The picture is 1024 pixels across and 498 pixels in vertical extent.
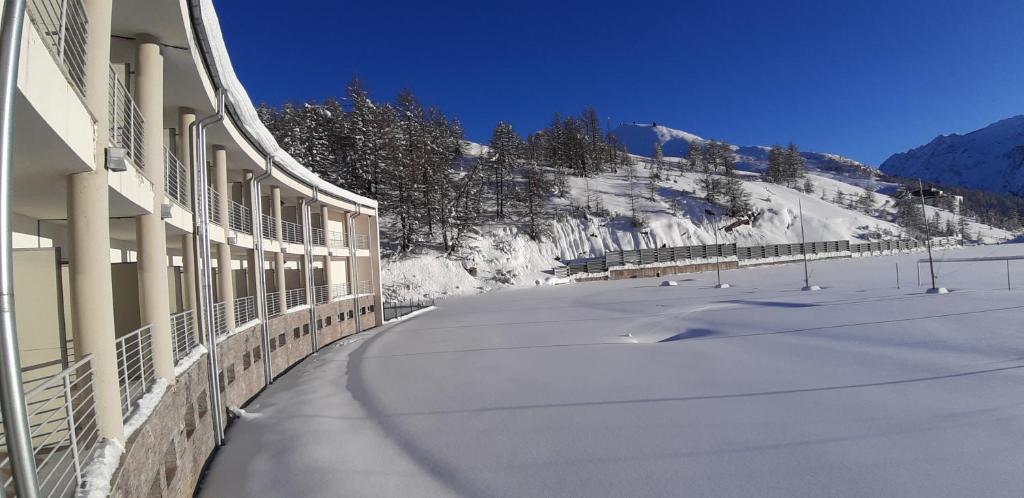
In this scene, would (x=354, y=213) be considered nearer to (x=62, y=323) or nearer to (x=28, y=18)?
(x=62, y=323)

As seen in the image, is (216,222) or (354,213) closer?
(216,222)

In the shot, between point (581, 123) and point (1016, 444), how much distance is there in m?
83.6

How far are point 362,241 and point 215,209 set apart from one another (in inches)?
519

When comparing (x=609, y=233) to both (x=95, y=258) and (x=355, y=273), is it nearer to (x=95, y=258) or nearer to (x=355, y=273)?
(x=355, y=273)

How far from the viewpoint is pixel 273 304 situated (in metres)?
15.4

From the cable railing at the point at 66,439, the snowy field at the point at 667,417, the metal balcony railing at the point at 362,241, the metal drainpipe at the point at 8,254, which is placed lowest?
the snowy field at the point at 667,417

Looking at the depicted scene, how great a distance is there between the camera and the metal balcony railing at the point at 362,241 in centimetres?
2492

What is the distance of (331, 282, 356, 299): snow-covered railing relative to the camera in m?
21.0

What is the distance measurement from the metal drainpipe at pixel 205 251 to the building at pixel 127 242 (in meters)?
0.03

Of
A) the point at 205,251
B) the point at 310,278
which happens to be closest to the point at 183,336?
the point at 205,251

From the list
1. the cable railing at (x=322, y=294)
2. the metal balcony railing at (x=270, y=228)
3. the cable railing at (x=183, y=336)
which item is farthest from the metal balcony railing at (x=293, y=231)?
the cable railing at (x=183, y=336)

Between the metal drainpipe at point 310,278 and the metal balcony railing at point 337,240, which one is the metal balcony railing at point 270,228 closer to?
the metal drainpipe at point 310,278

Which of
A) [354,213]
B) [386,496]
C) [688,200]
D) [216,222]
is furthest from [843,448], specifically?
[688,200]

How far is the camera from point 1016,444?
5.53 metres
